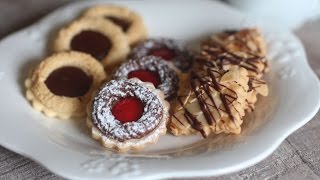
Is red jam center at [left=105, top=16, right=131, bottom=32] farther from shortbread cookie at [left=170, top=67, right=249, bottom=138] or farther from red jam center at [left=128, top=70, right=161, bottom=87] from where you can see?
shortbread cookie at [left=170, top=67, right=249, bottom=138]

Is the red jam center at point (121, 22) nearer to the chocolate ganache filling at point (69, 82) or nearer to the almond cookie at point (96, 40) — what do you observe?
the almond cookie at point (96, 40)

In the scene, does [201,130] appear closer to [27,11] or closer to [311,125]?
[311,125]

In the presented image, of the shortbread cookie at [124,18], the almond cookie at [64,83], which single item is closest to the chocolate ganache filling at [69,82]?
the almond cookie at [64,83]

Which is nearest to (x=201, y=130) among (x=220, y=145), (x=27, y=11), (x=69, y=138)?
(x=220, y=145)

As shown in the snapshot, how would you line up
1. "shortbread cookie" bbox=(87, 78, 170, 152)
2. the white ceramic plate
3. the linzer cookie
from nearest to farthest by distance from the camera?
the white ceramic plate, "shortbread cookie" bbox=(87, 78, 170, 152), the linzer cookie

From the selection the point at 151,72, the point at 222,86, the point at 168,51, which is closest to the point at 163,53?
the point at 168,51

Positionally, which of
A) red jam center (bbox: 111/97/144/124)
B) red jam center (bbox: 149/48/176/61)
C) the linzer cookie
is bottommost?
the linzer cookie

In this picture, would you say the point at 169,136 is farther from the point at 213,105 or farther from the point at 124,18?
the point at 124,18

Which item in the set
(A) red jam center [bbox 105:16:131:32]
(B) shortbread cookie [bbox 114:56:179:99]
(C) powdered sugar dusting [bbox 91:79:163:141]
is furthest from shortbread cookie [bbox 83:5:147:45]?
(C) powdered sugar dusting [bbox 91:79:163:141]
